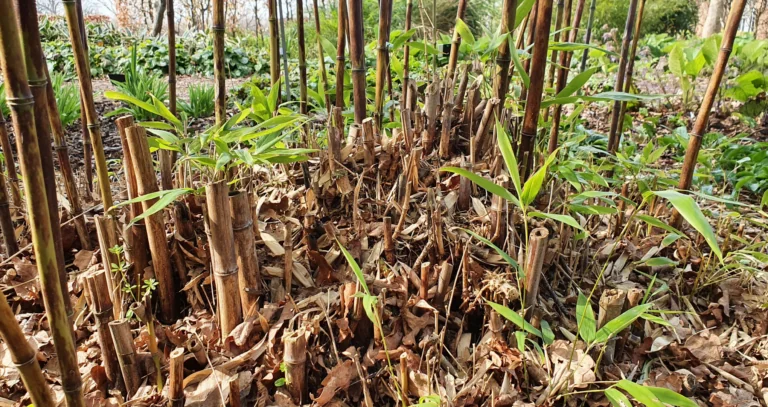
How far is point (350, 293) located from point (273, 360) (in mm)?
167

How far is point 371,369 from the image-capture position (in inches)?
33.8

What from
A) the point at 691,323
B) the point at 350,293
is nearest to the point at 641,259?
the point at 691,323

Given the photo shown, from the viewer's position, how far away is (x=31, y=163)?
43 cm

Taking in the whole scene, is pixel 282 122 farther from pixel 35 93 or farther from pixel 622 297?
pixel 622 297

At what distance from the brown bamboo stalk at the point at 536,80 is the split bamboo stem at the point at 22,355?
32.5 inches

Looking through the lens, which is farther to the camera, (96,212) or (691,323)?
(96,212)

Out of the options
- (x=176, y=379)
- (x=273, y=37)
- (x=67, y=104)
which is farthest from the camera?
(x=67, y=104)

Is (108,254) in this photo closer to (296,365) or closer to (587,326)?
(296,365)

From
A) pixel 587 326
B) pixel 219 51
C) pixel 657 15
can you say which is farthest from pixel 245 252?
pixel 657 15

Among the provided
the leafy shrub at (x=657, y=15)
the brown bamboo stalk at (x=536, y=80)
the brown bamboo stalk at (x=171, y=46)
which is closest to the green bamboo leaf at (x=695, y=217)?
the brown bamboo stalk at (x=536, y=80)

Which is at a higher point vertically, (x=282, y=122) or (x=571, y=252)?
(x=282, y=122)

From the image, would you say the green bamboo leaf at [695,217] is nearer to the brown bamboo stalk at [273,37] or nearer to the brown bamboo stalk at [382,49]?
the brown bamboo stalk at [382,49]

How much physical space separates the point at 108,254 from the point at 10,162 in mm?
574

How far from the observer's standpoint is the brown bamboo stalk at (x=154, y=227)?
0.81 meters
